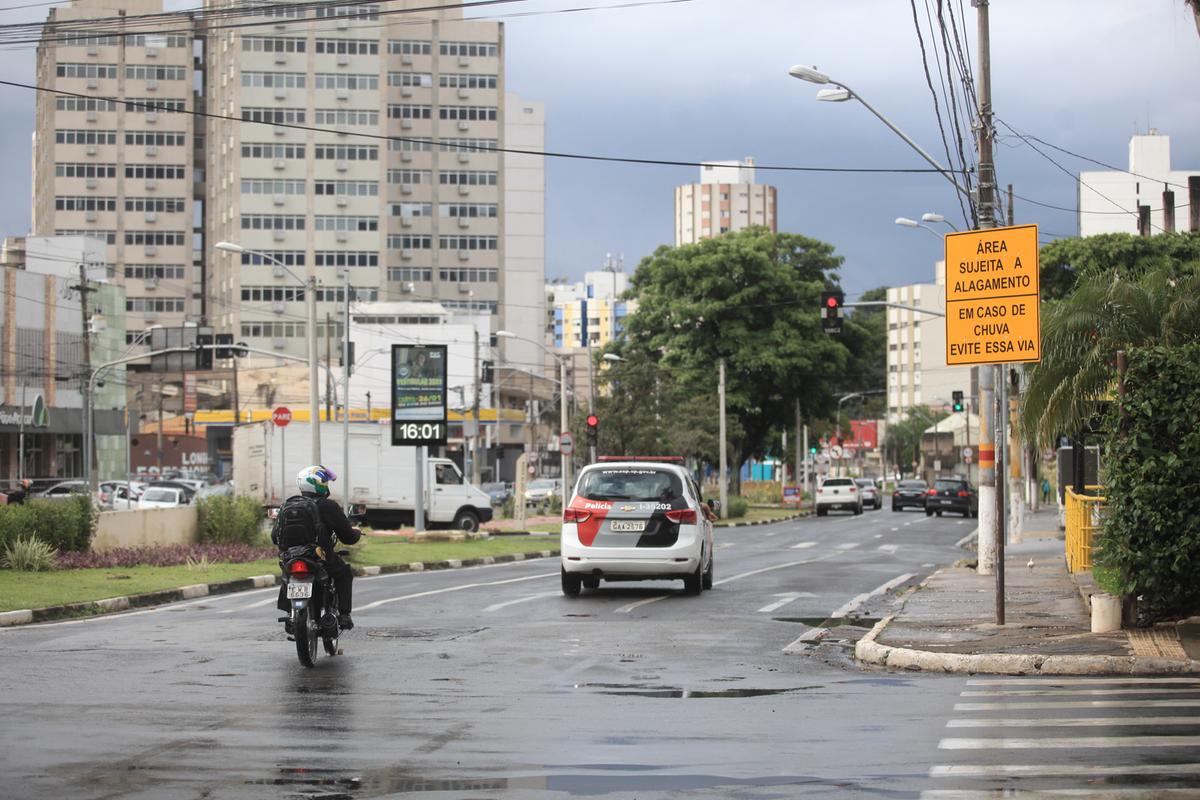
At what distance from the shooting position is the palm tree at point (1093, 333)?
19.6 m

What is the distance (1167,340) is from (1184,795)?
12.1m

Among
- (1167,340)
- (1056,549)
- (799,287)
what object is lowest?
(1056,549)

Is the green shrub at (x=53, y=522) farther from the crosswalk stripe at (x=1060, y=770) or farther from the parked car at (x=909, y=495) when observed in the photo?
the parked car at (x=909, y=495)

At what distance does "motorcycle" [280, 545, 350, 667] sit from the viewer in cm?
1272

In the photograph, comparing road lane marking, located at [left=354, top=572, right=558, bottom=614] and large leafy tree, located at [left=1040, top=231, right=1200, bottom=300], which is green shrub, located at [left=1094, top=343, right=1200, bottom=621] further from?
large leafy tree, located at [left=1040, top=231, right=1200, bottom=300]

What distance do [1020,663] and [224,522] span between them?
20.7 m

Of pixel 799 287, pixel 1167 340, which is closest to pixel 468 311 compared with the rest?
pixel 799 287

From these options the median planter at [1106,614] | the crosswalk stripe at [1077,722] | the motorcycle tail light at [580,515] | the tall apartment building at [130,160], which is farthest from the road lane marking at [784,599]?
the tall apartment building at [130,160]

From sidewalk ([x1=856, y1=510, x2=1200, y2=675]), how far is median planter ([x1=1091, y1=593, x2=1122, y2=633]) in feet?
0.51

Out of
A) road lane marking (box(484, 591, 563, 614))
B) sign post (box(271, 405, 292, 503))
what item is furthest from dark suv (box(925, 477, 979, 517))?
road lane marking (box(484, 591, 563, 614))

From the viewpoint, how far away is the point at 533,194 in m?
134

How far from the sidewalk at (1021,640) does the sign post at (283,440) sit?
22831 millimetres

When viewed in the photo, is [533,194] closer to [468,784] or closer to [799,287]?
[799,287]

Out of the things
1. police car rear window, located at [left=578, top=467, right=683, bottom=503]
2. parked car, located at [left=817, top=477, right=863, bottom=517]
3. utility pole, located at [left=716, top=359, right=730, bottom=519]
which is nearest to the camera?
police car rear window, located at [left=578, top=467, right=683, bottom=503]
